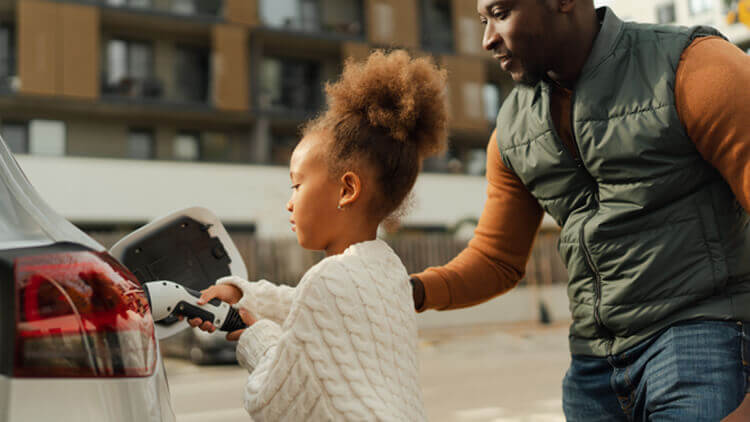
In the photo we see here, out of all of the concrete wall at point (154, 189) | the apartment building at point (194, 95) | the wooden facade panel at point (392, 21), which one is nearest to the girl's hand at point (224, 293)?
the concrete wall at point (154, 189)

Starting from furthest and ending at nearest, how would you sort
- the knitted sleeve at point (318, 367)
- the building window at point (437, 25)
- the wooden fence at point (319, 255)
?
the building window at point (437, 25) < the wooden fence at point (319, 255) < the knitted sleeve at point (318, 367)

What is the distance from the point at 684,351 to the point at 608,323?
8.5 inches

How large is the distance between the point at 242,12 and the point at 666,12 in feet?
87.9

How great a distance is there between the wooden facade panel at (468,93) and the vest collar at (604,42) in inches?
901

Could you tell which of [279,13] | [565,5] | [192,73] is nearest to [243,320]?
[565,5]

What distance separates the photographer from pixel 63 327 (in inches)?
44.3

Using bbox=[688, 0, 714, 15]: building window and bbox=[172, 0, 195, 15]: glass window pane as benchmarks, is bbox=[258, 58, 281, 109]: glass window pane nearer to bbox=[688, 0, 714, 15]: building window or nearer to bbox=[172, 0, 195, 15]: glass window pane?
bbox=[172, 0, 195, 15]: glass window pane

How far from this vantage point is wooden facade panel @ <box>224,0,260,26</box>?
71.4 ft

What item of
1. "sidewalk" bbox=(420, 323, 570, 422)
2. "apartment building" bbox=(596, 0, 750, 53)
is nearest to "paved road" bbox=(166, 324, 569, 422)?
"sidewalk" bbox=(420, 323, 570, 422)

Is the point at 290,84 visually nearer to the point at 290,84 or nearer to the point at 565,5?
the point at 290,84

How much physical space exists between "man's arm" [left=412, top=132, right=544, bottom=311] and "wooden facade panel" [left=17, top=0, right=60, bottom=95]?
19.7m

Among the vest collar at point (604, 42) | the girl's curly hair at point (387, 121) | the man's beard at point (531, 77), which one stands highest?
the vest collar at point (604, 42)

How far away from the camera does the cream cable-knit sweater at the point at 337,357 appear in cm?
158

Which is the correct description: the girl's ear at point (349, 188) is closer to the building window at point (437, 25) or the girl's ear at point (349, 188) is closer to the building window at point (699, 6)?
the building window at point (437, 25)
